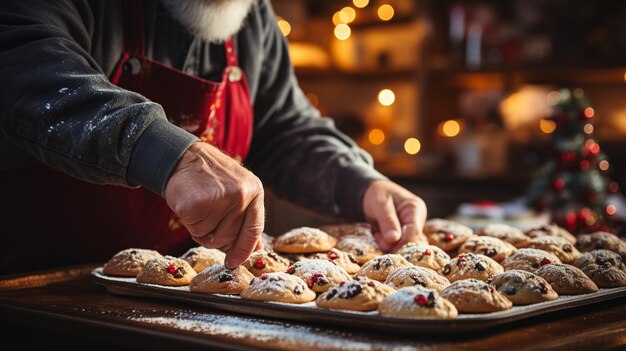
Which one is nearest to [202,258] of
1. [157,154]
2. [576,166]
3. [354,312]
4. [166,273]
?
[166,273]

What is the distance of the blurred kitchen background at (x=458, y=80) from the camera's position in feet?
15.6

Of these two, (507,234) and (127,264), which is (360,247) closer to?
(507,234)

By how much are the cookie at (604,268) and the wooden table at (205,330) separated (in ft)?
0.16

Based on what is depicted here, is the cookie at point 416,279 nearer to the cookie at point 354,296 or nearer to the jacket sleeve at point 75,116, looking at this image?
the cookie at point 354,296

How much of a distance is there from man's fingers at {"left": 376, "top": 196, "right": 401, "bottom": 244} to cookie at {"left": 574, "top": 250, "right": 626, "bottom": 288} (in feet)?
1.39

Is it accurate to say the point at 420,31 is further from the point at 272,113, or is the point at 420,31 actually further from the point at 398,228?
the point at 398,228

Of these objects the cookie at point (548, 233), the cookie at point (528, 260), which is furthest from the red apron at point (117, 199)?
the cookie at point (548, 233)

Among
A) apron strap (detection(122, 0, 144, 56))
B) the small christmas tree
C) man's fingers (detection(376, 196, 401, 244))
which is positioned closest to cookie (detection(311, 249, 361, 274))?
man's fingers (detection(376, 196, 401, 244))

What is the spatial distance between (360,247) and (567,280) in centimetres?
51

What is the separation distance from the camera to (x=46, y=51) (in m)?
1.47

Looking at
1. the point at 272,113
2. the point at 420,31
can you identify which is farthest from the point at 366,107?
the point at 272,113

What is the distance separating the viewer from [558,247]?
175 cm

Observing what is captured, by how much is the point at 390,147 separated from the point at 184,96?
3694mm

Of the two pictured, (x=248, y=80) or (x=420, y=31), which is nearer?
(x=248, y=80)
